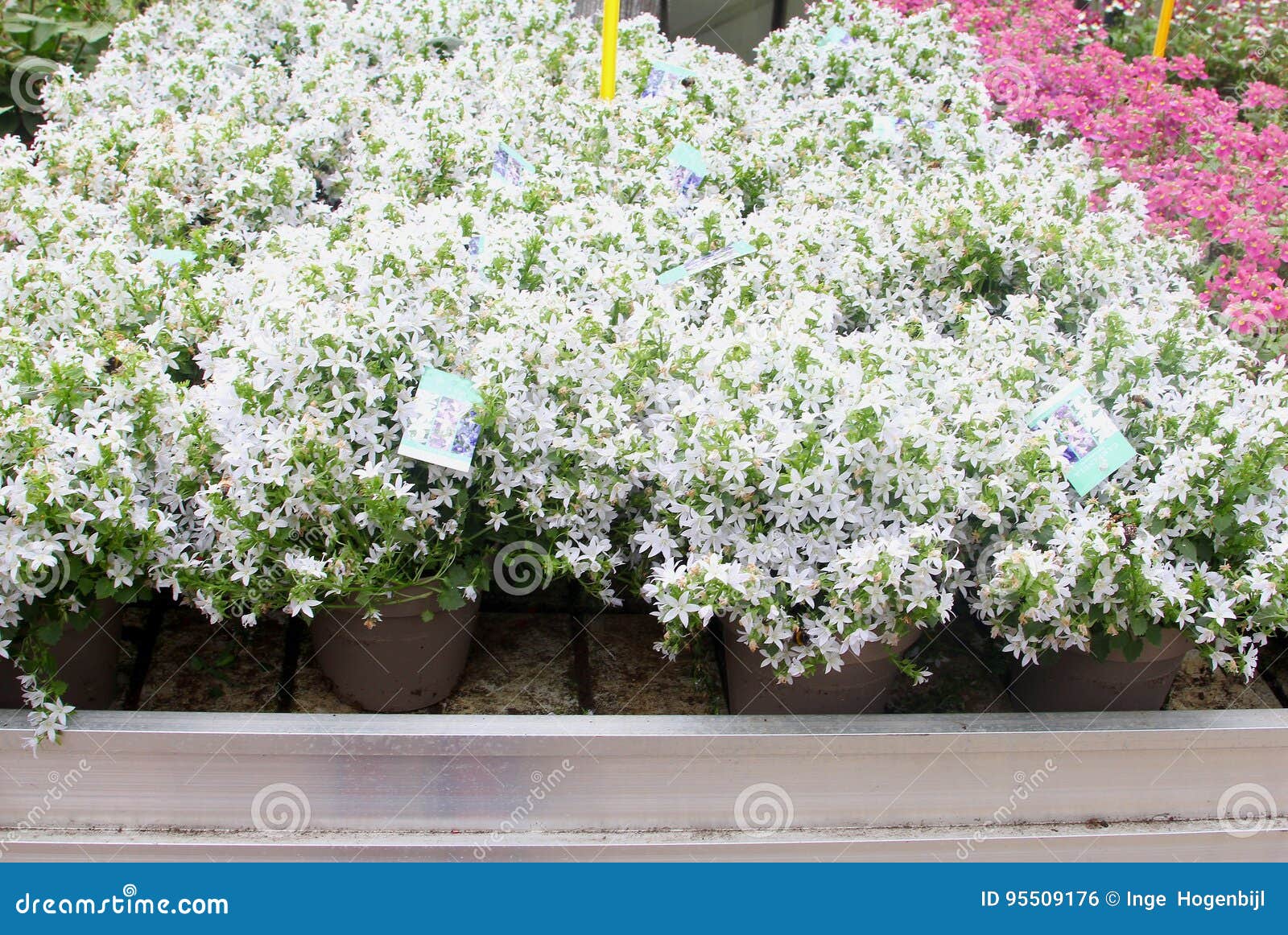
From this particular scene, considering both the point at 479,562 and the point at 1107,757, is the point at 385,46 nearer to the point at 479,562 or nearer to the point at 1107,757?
the point at 479,562

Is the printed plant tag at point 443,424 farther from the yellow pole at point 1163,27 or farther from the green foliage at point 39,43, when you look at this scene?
the yellow pole at point 1163,27

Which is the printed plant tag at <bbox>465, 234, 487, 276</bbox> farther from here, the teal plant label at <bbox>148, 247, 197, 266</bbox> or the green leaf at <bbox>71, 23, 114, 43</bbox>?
the green leaf at <bbox>71, 23, 114, 43</bbox>

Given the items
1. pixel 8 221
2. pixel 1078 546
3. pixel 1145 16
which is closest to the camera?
pixel 1078 546

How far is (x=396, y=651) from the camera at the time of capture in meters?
2.19

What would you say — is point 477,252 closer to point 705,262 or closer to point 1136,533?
point 705,262

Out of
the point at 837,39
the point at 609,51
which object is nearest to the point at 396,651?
the point at 609,51

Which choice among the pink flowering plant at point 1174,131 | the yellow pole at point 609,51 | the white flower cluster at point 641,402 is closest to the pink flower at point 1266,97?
the pink flowering plant at point 1174,131

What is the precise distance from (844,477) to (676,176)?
4.62ft

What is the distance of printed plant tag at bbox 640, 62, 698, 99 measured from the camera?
373 centimetres

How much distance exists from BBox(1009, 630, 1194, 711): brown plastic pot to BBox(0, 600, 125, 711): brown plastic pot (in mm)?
1884

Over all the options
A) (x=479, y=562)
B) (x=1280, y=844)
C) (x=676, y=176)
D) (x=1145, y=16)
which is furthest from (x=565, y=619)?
(x=1145, y=16)

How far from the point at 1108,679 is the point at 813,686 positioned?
2.01 ft

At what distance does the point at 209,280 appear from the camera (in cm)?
230

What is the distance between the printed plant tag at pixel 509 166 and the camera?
2979 mm
